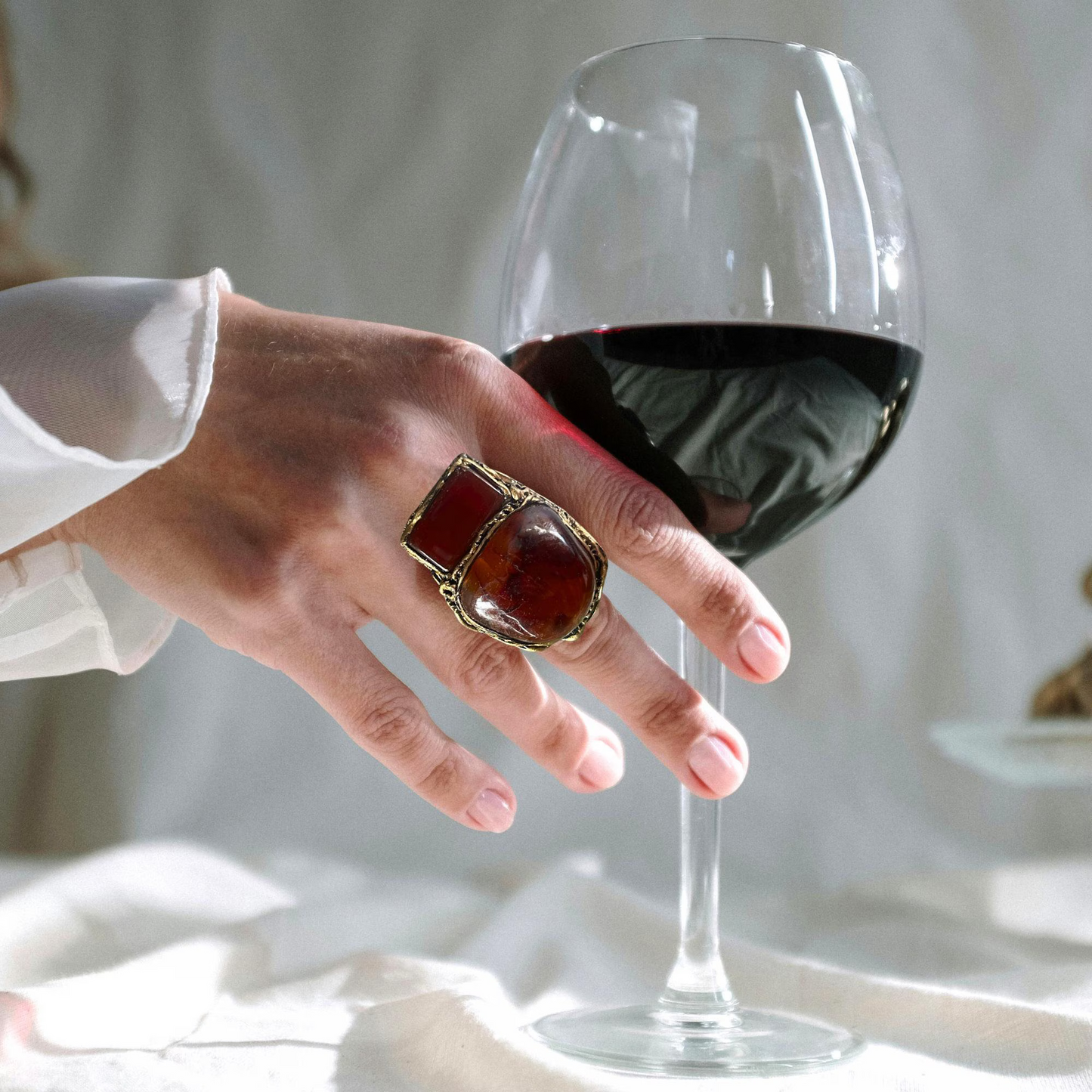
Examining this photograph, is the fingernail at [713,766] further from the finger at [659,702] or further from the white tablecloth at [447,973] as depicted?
the white tablecloth at [447,973]

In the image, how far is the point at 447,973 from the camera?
780 mm

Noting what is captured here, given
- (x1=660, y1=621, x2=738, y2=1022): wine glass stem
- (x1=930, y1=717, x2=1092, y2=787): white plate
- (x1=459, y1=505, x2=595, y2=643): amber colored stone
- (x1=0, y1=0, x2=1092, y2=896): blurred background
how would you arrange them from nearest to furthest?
(x1=459, y1=505, x2=595, y2=643): amber colored stone
(x1=660, y1=621, x2=738, y2=1022): wine glass stem
(x1=930, y1=717, x2=1092, y2=787): white plate
(x1=0, y1=0, x2=1092, y2=896): blurred background

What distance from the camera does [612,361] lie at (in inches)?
23.8

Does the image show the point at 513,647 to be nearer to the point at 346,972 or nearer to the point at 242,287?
the point at 346,972

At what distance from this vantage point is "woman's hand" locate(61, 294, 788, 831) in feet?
1.87

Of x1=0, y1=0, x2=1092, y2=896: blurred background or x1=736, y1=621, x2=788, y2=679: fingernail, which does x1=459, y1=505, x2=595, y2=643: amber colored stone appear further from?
x1=0, y1=0, x2=1092, y2=896: blurred background

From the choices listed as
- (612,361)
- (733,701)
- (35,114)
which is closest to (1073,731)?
(733,701)

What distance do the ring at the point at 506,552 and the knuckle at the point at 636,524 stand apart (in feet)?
0.08

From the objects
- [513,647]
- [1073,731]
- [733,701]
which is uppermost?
[513,647]

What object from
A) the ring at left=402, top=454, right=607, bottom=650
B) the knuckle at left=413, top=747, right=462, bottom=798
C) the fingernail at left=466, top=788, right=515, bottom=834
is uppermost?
the ring at left=402, top=454, right=607, bottom=650

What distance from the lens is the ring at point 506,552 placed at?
523 mm

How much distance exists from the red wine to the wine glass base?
260 mm

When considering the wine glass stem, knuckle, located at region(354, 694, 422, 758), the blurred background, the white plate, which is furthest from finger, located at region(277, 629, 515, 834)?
the blurred background

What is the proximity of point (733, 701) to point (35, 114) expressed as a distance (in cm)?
118
